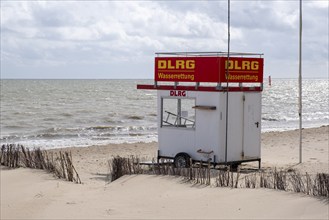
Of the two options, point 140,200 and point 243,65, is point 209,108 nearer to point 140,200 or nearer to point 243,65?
point 243,65

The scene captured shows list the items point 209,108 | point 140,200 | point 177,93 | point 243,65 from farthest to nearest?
1. point 243,65
2. point 177,93
3. point 209,108
4. point 140,200

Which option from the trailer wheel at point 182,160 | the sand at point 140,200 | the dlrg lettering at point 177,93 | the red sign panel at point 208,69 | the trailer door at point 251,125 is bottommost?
the sand at point 140,200

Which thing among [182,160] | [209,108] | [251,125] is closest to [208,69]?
[209,108]

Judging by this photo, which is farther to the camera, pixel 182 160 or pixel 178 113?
pixel 178 113

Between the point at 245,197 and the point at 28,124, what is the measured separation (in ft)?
106

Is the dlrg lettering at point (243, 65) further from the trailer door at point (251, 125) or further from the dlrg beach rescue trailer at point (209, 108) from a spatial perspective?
the trailer door at point (251, 125)

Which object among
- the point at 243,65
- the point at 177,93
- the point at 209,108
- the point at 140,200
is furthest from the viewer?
the point at 243,65

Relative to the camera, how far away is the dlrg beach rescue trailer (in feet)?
54.1

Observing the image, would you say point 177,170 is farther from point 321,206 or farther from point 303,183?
point 321,206

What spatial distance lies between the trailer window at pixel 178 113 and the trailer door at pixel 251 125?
4.60 ft

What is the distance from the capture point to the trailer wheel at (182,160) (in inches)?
663

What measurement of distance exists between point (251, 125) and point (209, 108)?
156 cm

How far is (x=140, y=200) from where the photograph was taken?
12672 millimetres

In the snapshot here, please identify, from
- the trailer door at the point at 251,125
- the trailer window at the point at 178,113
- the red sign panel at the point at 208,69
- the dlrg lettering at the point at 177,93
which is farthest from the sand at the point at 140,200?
the red sign panel at the point at 208,69
